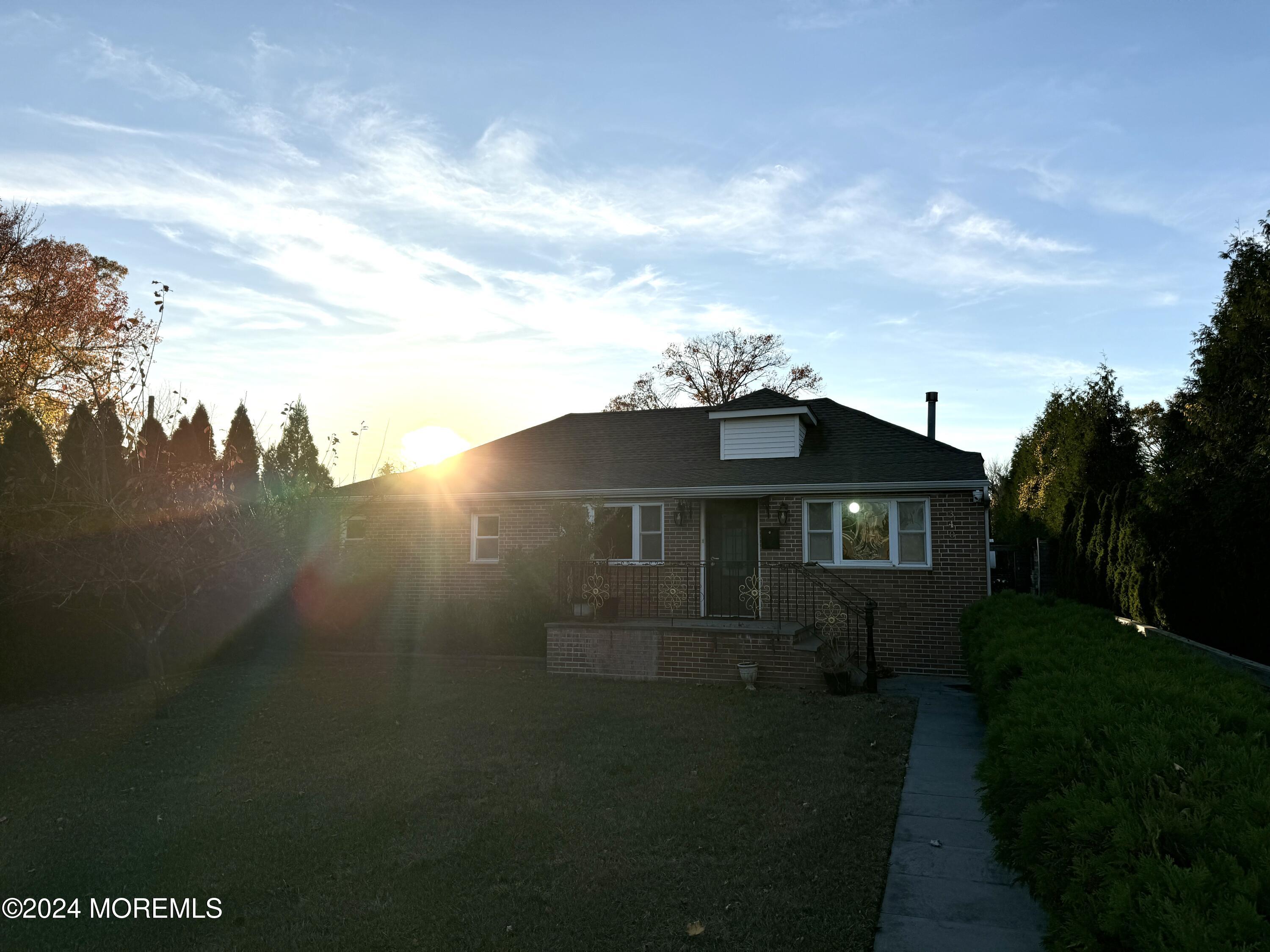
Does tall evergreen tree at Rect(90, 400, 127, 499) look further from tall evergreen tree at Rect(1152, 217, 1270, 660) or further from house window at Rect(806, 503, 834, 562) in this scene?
tall evergreen tree at Rect(1152, 217, 1270, 660)

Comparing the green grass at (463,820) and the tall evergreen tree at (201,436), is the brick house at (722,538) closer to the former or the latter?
the green grass at (463,820)

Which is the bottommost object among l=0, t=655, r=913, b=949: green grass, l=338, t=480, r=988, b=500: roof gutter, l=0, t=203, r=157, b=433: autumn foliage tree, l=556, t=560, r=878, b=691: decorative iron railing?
l=0, t=655, r=913, b=949: green grass

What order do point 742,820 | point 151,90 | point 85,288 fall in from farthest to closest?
point 85,288, point 151,90, point 742,820

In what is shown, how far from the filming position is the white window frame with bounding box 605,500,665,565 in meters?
14.7

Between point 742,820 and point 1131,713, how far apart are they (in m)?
2.93

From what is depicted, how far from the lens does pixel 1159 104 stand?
827 centimetres

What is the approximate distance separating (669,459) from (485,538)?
421cm

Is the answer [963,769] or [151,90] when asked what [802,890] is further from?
[151,90]

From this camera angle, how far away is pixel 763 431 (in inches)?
612

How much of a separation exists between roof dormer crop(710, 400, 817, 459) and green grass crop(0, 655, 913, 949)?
6259 millimetres

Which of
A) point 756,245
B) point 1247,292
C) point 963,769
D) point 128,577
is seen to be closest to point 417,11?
point 756,245

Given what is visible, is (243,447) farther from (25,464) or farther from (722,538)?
(722,538)

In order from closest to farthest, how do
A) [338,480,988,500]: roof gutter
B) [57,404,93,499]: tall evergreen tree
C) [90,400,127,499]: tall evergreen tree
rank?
[90,400,127,499]: tall evergreen tree < [57,404,93,499]: tall evergreen tree < [338,480,988,500]: roof gutter

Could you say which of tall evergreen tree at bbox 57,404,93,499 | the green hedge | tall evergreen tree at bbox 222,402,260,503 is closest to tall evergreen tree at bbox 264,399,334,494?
tall evergreen tree at bbox 222,402,260,503
